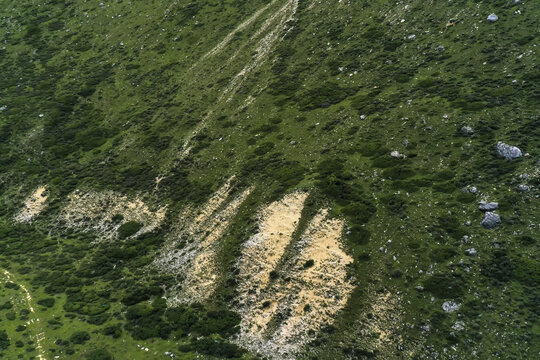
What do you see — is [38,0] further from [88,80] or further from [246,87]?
[246,87]

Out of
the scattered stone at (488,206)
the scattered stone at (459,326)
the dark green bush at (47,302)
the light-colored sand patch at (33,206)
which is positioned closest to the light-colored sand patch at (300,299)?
the scattered stone at (459,326)

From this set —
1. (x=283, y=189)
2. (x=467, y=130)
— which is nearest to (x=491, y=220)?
(x=467, y=130)

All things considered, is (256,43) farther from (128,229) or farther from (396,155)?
(128,229)

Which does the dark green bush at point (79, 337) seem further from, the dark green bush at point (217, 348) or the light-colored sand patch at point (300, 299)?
the light-colored sand patch at point (300, 299)

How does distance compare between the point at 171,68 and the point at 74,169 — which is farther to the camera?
the point at 171,68

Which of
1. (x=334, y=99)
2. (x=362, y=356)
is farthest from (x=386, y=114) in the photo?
(x=362, y=356)

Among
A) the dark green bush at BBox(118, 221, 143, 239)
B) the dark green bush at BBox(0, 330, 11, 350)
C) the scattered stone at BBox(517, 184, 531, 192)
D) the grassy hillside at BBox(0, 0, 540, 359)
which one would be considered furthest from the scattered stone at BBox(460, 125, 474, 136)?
the dark green bush at BBox(0, 330, 11, 350)
